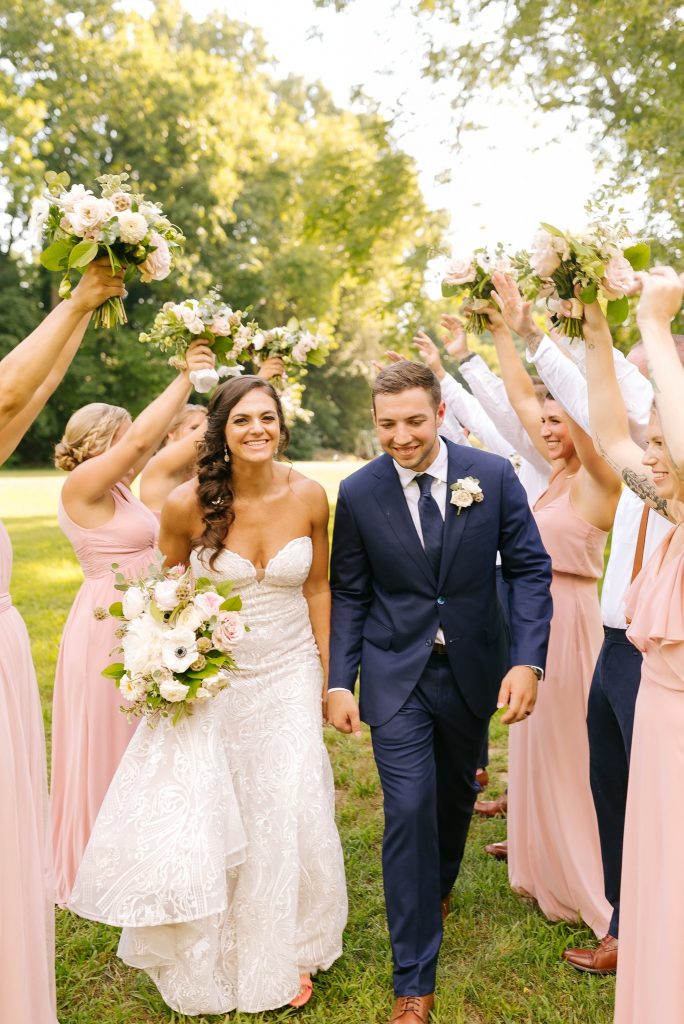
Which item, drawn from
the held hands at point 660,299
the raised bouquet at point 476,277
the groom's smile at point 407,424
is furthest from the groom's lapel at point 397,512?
the held hands at point 660,299

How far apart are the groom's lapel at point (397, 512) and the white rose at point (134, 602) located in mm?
1211

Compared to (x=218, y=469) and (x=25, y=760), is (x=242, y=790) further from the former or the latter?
(x=218, y=469)

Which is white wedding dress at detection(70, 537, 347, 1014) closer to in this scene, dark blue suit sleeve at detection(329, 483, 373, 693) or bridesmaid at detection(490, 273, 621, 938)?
Result: dark blue suit sleeve at detection(329, 483, 373, 693)

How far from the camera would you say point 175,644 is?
157 inches

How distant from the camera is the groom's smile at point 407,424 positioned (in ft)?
13.8

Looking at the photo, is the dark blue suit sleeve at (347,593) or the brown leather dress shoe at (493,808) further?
the brown leather dress shoe at (493,808)

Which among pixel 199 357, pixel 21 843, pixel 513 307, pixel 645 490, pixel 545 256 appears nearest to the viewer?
pixel 645 490

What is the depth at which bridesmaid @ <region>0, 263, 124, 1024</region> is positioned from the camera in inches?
121

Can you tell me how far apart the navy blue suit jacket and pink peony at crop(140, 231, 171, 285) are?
132 centimetres

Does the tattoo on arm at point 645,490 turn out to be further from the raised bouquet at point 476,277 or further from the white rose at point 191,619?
the raised bouquet at point 476,277

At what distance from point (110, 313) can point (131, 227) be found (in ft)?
1.26

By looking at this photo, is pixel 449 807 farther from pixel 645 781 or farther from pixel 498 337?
pixel 498 337

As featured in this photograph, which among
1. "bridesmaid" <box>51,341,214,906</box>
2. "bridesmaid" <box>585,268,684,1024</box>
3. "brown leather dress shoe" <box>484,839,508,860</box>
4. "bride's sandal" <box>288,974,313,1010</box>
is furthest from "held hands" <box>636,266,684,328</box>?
"brown leather dress shoe" <box>484,839,508,860</box>

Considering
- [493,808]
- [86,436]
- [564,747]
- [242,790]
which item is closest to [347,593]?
[242,790]
